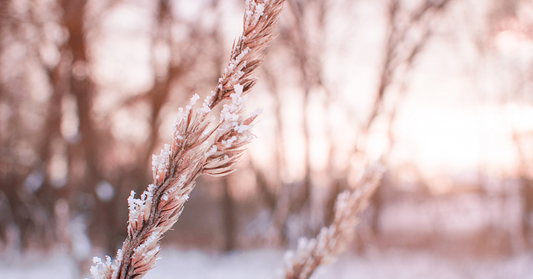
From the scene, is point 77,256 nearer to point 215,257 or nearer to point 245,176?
point 215,257

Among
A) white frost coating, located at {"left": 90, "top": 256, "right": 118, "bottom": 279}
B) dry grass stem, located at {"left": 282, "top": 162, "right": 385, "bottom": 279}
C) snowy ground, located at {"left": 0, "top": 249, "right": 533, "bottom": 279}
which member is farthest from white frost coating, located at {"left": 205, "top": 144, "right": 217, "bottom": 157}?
snowy ground, located at {"left": 0, "top": 249, "right": 533, "bottom": 279}

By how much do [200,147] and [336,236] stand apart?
2.13 ft

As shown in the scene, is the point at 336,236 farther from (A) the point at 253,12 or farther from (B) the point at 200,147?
(A) the point at 253,12

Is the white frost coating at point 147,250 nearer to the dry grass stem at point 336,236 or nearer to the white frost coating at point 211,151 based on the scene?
the white frost coating at point 211,151

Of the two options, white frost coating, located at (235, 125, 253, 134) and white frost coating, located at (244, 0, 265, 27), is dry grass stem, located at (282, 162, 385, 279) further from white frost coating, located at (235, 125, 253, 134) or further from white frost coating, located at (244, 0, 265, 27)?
white frost coating, located at (244, 0, 265, 27)

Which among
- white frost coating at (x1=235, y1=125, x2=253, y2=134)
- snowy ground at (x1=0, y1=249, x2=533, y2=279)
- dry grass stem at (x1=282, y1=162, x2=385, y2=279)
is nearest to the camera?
white frost coating at (x1=235, y1=125, x2=253, y2=134)

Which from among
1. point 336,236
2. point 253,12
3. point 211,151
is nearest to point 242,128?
point 211,151

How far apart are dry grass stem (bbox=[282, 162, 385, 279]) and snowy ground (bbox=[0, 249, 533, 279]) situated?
345 inches

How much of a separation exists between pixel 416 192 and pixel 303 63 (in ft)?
Answer: 58.0

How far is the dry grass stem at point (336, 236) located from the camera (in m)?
1.11

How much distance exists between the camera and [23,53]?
9.63 metres

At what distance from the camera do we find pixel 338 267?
33.4 feet

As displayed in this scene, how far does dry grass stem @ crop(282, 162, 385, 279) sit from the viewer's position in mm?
1107

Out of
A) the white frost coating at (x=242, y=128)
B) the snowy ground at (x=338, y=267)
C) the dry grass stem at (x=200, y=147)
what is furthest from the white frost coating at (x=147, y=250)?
the snowy ground at (x=338, y=267)
